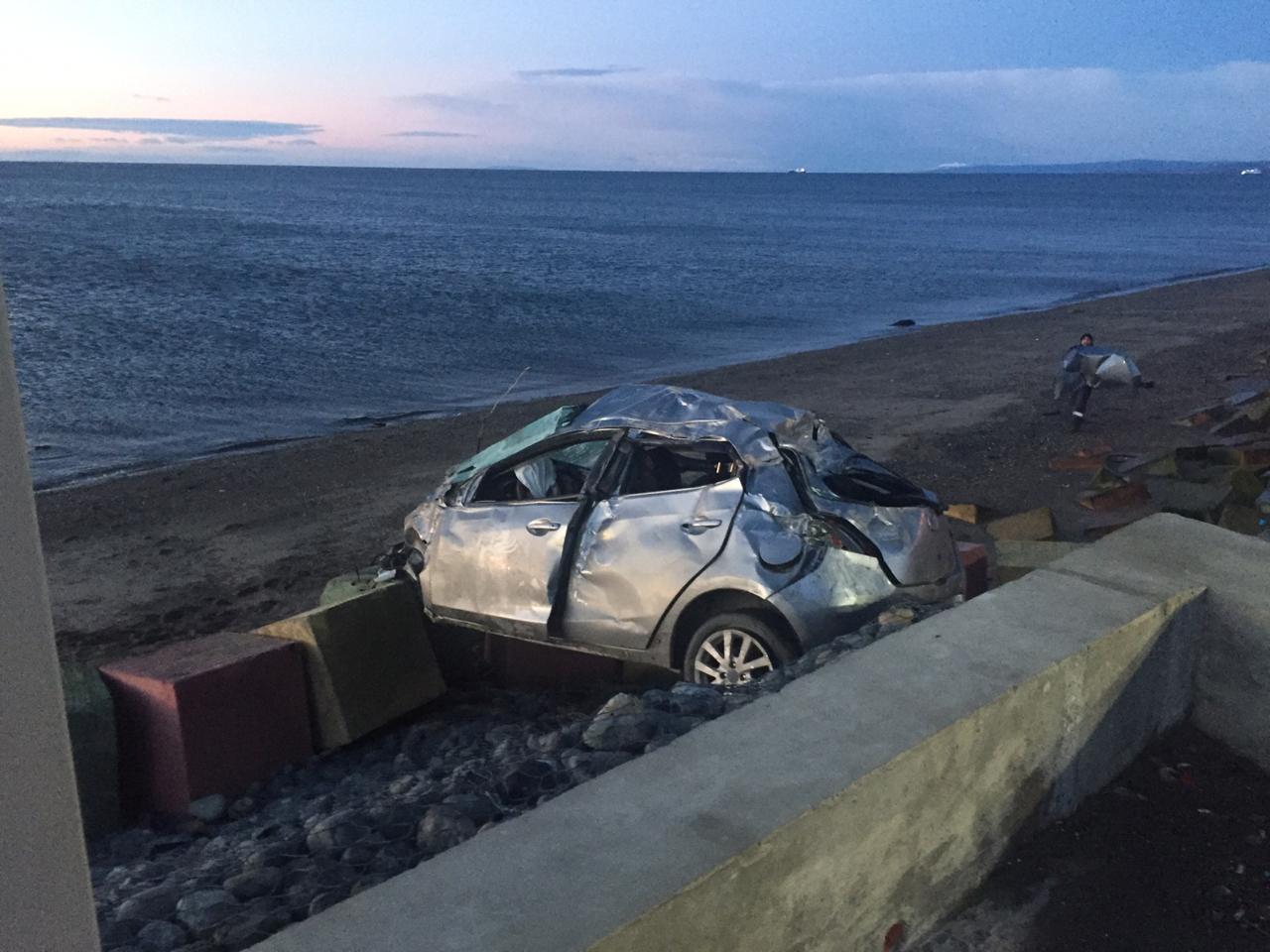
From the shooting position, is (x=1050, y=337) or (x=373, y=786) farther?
(x=1050, y=337)

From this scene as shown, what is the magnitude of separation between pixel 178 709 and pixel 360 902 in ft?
12.5

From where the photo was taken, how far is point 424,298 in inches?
1775

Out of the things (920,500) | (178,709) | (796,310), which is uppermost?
(920,500)

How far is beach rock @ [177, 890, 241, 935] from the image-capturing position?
3553 millimetres

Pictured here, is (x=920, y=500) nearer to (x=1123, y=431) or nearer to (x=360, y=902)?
(x=360, y=902)

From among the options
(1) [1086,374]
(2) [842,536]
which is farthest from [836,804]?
(1) [1086,374]

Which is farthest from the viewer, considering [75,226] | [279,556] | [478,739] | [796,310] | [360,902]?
[75,226]

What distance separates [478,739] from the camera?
633 cm

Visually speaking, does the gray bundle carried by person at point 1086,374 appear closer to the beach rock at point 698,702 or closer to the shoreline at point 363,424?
the shoreline at point 363,424

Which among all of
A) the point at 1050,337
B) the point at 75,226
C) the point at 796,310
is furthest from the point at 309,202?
the point at 1050,337

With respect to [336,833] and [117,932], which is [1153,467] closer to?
[336,833]

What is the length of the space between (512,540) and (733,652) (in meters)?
1.50

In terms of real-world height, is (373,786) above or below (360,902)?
below

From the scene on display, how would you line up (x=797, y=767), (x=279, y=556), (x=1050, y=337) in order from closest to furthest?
(x=797, y=767) < (x=279, y=556) < (x=1050, y=337)
